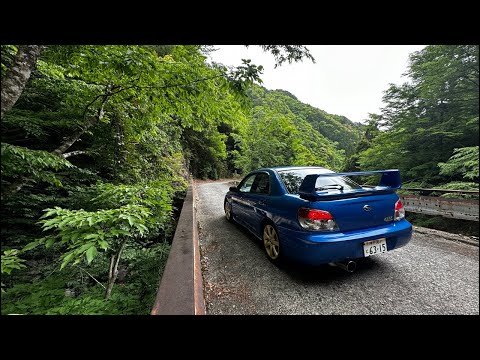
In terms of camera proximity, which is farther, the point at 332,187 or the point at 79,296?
the point at 332,187

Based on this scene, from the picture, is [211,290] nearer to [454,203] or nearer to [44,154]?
[44,154]

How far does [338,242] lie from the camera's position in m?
1.98

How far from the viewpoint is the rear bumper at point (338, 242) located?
6.53 ft

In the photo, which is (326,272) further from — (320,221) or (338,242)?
(320,221)

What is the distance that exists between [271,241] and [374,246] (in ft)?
4.11

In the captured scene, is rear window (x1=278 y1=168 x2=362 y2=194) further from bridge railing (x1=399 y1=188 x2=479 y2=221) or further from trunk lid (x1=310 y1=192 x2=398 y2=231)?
bridge railing (x1=399 y1=188 x2=479 y2=221)

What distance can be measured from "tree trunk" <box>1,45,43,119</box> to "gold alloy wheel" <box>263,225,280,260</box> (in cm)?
300

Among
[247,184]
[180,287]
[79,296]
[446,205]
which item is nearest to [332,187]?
[446,205]

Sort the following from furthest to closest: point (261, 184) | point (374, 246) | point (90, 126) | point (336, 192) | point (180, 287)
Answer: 1. point (261, 184)
2. point (90, 126)
3. point (336, 192)
4. point (374, 246)
5. point (180, 287)

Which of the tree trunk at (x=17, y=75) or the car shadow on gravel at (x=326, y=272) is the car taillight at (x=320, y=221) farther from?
the tree trunk at (x=17, y=75)

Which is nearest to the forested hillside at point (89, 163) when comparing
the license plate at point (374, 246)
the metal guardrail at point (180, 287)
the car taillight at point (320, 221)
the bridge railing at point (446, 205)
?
the metal guardrail at point (180, 287)
